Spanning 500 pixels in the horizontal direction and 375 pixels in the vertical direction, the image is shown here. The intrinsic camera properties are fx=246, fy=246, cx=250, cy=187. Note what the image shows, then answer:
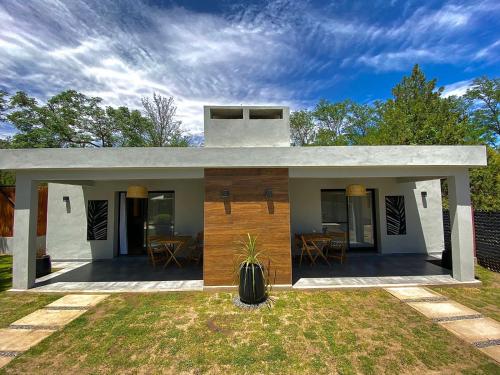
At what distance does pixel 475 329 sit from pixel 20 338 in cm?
830

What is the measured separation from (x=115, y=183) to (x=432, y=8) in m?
14.8

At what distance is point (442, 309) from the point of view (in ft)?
17.6

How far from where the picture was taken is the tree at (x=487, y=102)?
91.8 ft

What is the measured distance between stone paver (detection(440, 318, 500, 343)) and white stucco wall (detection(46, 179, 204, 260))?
8094 millimetres

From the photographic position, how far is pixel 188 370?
353 centimetres

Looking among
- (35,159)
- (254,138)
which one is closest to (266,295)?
(254,138)

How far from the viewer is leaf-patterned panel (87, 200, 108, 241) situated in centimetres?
1006

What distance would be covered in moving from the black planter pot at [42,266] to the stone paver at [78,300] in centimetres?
256

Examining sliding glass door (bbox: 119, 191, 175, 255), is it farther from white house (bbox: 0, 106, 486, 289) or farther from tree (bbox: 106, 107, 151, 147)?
tree (bbox: 106, 107, 151, 147)

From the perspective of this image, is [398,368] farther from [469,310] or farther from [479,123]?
[479,123]

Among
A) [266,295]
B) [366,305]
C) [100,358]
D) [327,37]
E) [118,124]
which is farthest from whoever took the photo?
[118,124]

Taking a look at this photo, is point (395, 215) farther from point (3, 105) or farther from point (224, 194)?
point (3, 105)

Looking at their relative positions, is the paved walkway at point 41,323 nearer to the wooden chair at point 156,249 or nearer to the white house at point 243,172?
the white house at point 243,172

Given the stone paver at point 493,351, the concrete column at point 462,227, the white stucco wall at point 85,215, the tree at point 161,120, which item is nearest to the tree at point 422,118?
the concrete column at point 462,227
